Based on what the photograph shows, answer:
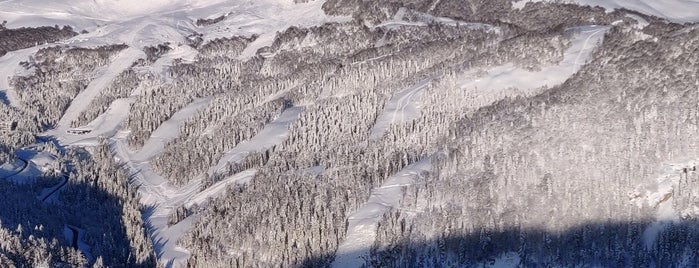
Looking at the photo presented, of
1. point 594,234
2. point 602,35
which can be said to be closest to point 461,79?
point 602,35

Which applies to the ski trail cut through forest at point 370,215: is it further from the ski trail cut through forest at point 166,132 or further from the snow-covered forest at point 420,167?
the ski trail cut through forest at point 166,132

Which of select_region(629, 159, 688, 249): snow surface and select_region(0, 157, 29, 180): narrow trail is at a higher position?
select_region(629, 159, 688, 249): snow surface

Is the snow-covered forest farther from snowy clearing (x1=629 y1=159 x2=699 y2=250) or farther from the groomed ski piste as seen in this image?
the groomed ski piste

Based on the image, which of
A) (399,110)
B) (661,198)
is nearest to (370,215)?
(399,110)

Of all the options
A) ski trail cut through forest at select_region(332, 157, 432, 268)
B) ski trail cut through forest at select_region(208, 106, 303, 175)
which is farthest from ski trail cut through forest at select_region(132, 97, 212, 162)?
ski trail cut through forest at select_region(332, 157, 432, 268)

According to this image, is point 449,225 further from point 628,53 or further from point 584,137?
point 628,53

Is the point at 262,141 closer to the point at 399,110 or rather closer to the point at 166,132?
the point at 399,110
